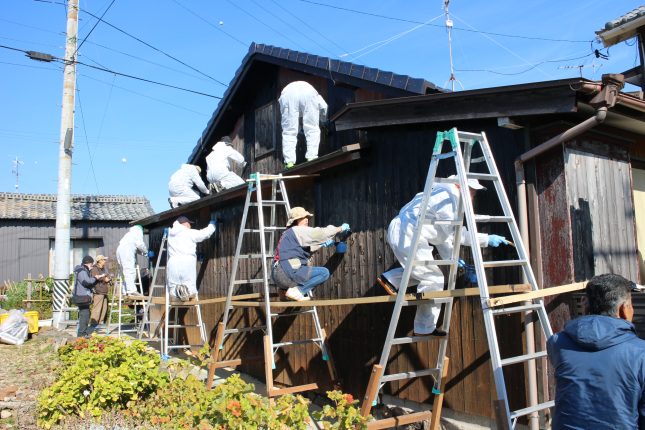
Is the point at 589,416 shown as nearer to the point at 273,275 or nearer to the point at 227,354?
the point at 273,275

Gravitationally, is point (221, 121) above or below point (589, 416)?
above

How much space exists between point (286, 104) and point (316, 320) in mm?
3129

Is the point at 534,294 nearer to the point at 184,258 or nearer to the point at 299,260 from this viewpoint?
the point at 299,260

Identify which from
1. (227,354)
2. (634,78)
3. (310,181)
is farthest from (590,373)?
(634,78)

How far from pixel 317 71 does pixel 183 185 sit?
15.7 feet

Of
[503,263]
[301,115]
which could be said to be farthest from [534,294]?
[301,115]

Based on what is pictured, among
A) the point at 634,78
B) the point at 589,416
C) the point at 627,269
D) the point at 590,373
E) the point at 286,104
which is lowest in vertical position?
the point at 589,416

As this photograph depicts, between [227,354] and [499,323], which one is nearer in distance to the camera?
[499,323]

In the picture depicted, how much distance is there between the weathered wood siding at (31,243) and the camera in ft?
78.7

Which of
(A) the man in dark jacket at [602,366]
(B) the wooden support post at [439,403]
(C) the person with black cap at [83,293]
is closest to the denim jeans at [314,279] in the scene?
(B) the wooden support post at [439,403]

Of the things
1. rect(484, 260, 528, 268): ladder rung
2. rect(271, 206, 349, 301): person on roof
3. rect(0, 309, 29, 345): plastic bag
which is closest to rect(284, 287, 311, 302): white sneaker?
rect(271, 206, 349, 301): person on roof

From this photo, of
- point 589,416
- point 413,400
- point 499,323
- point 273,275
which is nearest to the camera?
point 589,416

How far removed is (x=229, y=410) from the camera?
4000mm

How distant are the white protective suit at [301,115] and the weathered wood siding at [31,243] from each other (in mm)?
17672
